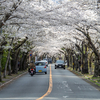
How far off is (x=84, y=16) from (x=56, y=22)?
237 centimetres

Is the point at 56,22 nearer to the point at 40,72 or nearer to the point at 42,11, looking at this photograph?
the point at 42,11

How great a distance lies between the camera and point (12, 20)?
19016mm

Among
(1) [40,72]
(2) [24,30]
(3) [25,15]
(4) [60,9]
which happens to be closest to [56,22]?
(4) [60,9]

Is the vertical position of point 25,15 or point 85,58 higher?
point 25,15

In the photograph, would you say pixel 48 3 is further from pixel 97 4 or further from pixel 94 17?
pixel 94 17

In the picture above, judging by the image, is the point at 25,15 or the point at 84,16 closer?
the point at 25,15

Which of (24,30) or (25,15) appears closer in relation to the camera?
(25,15)

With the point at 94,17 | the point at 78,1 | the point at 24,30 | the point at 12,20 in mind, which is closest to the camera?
the point at 78,1

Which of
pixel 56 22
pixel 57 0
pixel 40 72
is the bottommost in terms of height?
pixel 40 72

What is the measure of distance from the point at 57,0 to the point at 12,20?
3.96m

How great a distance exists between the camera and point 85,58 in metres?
34.2

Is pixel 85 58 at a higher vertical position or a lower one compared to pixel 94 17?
lower

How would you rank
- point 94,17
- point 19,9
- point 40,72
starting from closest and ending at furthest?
point 19,9, point 94,17, point 40,72

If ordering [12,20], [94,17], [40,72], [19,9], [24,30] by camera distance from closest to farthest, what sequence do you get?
[19,9]
[12,20]
[94,17]
[24,30]
[40,72]
